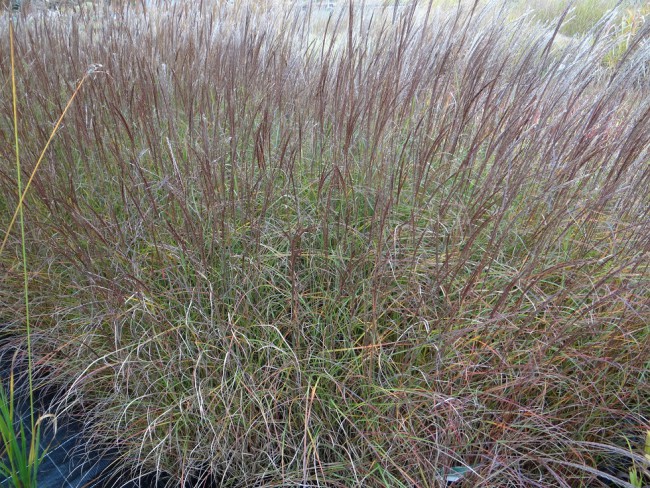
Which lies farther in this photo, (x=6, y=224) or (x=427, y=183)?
(x=6, y=224)

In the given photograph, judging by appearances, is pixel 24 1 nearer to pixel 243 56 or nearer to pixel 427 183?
pixel 243 56

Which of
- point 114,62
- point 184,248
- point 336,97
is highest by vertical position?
point 336,97

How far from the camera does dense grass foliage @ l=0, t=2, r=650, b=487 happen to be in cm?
162

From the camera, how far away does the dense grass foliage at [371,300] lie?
5.32 ft

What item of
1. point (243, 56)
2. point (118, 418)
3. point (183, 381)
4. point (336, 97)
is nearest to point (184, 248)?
point (183, 381)

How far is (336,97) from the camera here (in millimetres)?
2035

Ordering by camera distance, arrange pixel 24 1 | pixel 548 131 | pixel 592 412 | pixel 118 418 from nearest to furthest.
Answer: pixel 592 412, pixel 118 418, pixel 548 131, pixel 24 1

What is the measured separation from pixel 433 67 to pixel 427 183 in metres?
0.62

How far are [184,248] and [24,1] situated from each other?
2.76 m

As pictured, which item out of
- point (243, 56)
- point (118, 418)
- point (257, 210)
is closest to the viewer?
point (118, 418)

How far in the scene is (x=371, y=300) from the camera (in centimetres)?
178

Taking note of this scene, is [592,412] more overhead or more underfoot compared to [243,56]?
more underfoot

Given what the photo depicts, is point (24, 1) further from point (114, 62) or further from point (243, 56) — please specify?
point (243, 56)

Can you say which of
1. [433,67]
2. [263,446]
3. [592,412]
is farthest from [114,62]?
[592,412]
